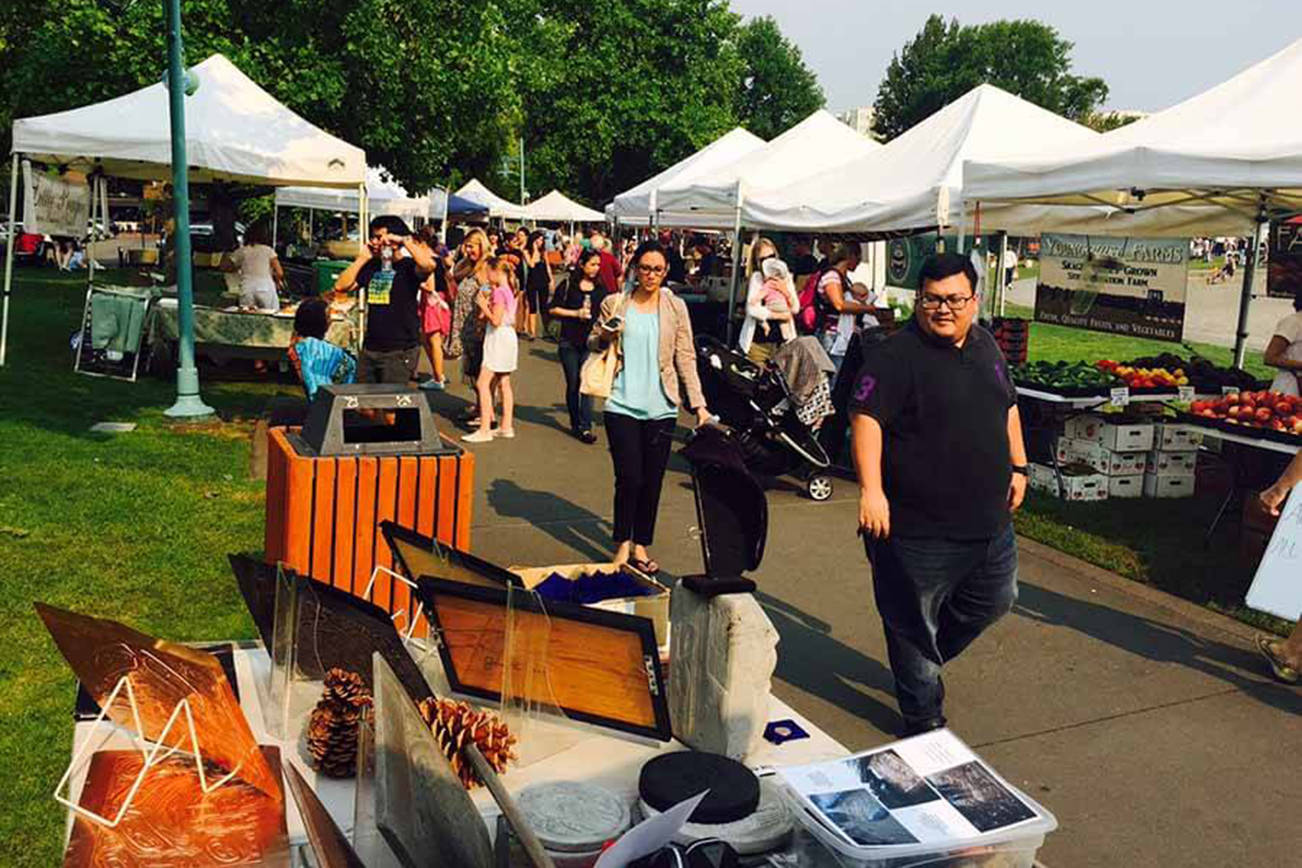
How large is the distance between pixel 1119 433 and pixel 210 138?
8.87 metres

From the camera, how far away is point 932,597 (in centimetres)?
404

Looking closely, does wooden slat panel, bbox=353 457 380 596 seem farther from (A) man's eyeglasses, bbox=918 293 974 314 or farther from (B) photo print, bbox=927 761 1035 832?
(B) photo print, bbox=927 761 1035 832

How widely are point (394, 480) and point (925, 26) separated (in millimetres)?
76799

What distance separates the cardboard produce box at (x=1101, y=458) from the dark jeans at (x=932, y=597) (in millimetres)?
5194

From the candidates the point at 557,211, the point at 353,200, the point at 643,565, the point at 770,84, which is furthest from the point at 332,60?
the point at 770,84

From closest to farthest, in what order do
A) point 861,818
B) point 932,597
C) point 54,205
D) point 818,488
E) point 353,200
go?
point 861,818 < point 932,597 < point 818,488 < point 54,205 < point 353,200

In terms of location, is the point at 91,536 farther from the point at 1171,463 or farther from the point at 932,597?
the point at 1171,463

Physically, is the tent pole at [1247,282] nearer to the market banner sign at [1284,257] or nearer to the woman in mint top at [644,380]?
the market banner sign at [1284,257]

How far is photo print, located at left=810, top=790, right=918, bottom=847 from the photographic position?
6.36ft

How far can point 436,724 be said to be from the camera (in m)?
2.28

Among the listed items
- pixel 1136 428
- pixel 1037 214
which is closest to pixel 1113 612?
pixel 1136 428

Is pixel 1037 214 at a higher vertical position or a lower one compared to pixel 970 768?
higher

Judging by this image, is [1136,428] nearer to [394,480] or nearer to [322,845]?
[394,480]

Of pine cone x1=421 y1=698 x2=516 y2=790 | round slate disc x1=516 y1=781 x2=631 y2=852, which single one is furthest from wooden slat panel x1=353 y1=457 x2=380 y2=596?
round slate disc x1=516 y1=781 x2=631 y2=852
